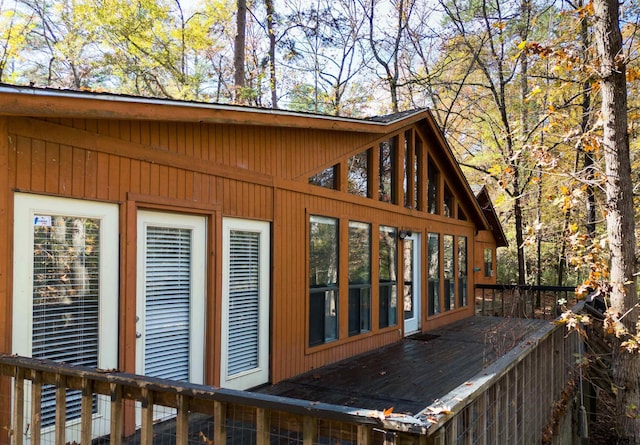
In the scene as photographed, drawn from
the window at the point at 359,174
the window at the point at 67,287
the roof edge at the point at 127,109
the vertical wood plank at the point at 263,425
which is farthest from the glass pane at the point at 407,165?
the vertical wood plank at the point at 263,425

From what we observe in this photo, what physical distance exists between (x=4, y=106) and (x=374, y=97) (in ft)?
58.1

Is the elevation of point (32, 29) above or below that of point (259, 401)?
above

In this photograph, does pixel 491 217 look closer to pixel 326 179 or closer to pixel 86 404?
pixel 326 179

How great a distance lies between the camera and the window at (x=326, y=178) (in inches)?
253

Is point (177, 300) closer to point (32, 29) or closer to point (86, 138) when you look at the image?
point (86, 138)

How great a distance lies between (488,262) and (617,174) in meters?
9.92

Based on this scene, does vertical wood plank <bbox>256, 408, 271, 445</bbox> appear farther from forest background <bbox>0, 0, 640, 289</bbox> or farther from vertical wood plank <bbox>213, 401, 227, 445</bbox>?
forest background <bbox>0, 0, 640, 289</bbox>

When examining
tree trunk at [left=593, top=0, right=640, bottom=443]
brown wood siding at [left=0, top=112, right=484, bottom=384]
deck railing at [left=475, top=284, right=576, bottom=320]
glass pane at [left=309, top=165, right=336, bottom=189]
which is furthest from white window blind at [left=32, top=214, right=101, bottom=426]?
deck railing at [left=475, top=284, right=576, bottom=320]

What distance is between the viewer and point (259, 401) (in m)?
1.98

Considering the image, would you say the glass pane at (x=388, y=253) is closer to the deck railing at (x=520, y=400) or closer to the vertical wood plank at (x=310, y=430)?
the deck railing at (x=520, y=400)

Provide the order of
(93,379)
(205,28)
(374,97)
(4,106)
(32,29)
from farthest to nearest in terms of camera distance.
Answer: (374,97) → (205,28) → (32,29) → (4,106) → (93,379)

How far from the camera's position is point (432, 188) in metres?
10.4

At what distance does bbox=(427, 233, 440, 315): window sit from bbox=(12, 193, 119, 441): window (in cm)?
716

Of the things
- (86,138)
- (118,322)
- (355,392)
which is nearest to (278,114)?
(86,138)
